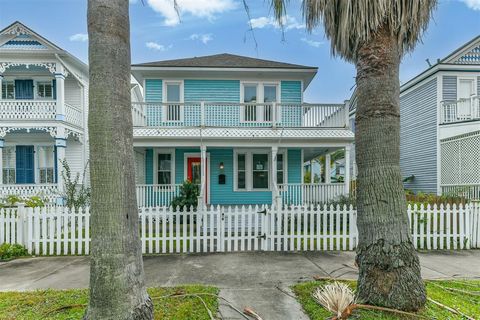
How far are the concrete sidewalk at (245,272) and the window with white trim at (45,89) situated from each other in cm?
1108

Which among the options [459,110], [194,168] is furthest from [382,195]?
[459,110]

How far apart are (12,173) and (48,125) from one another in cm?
354

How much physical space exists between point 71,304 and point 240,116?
34.6ft

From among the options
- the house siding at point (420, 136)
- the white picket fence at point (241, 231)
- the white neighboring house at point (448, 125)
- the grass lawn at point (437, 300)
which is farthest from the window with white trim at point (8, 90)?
the house siding at point (420, 136)

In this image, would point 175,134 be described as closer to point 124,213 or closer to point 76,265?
point 76,265

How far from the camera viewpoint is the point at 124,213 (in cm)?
290

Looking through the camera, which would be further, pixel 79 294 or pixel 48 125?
pixel 48 125

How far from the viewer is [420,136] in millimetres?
16625

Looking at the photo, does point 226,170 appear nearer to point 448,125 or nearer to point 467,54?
point 448,125

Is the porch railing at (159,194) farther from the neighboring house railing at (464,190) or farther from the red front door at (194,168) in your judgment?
the neighboring house railing at (464,190)

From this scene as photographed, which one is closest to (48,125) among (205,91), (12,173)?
(12,173)

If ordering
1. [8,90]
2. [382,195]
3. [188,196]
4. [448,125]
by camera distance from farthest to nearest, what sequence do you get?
[8,90] → [448,125] → [188,196] → [382,195]

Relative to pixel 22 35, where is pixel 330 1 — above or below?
below

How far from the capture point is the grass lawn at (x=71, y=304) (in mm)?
3674
